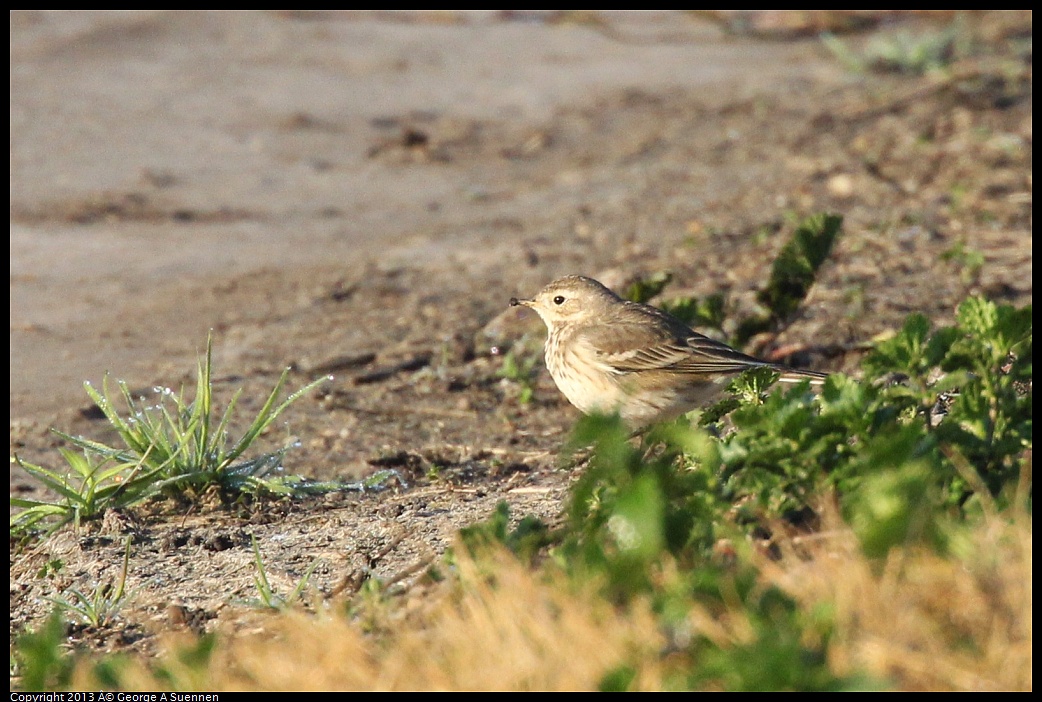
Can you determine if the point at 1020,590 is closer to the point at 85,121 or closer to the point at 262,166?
the point at 262,166

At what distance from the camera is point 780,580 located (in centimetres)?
371

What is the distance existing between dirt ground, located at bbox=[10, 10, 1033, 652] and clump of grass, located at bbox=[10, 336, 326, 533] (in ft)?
0.34

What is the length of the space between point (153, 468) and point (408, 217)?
16.3 ft

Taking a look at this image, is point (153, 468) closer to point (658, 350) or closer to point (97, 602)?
point (97, 602)

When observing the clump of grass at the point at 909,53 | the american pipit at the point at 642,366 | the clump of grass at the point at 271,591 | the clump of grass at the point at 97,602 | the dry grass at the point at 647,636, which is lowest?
the clump of grass at the point at 97,602

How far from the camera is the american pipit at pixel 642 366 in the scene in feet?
20.7

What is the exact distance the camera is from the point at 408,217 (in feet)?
34.4

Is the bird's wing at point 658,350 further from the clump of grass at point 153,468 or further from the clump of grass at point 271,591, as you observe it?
the clump of grass at point 271,591

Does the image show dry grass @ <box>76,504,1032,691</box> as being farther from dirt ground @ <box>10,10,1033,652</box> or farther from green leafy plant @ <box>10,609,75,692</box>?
dirt ground @ <box>10,10,1033,652</box>

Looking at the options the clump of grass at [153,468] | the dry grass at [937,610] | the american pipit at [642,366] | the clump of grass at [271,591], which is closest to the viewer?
the dry grass at [937,610]

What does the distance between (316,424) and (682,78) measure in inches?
320

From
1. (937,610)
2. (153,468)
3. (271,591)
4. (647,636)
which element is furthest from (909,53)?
(647,636)

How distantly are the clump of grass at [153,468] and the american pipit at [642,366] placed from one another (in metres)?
1.38

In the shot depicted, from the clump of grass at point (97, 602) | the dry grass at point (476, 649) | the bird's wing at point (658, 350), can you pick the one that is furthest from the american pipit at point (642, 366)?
the dry grass at point (476, 649)
